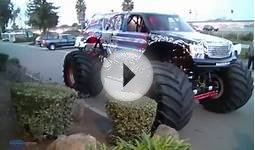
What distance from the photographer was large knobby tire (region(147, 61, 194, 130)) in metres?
6.65

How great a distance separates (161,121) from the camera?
6715 millimetres

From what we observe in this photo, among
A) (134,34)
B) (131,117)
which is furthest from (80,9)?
(131,117)

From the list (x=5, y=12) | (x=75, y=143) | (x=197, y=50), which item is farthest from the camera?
(x=5, y=12)

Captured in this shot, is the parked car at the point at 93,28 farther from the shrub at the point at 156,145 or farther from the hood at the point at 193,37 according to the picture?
the shrub at the point at 156,145

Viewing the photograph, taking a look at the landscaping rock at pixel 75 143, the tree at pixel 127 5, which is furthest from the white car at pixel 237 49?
the landscaping rock at pixel 75 143

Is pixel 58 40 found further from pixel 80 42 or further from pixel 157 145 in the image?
pixel 157 145

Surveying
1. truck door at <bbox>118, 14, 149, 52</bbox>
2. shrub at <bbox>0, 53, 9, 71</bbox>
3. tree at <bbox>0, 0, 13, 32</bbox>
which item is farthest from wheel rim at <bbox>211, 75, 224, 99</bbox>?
shrub at <bbox>0, 53, 9, 71</bbox>

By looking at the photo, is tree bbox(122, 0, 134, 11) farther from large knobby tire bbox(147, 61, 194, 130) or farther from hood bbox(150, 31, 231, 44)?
large knobby tire bbox(147, 61, 194, 130)

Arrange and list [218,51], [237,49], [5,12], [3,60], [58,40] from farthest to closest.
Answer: [3,60], [58,40], [5,12], [237,49], [218,51]

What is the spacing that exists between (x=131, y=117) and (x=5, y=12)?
22.5 feet

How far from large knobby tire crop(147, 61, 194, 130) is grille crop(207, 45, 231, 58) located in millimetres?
956

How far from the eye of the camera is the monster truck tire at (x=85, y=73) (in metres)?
10.3

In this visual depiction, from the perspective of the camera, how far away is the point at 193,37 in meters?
7.64

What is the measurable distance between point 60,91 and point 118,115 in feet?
2.78
